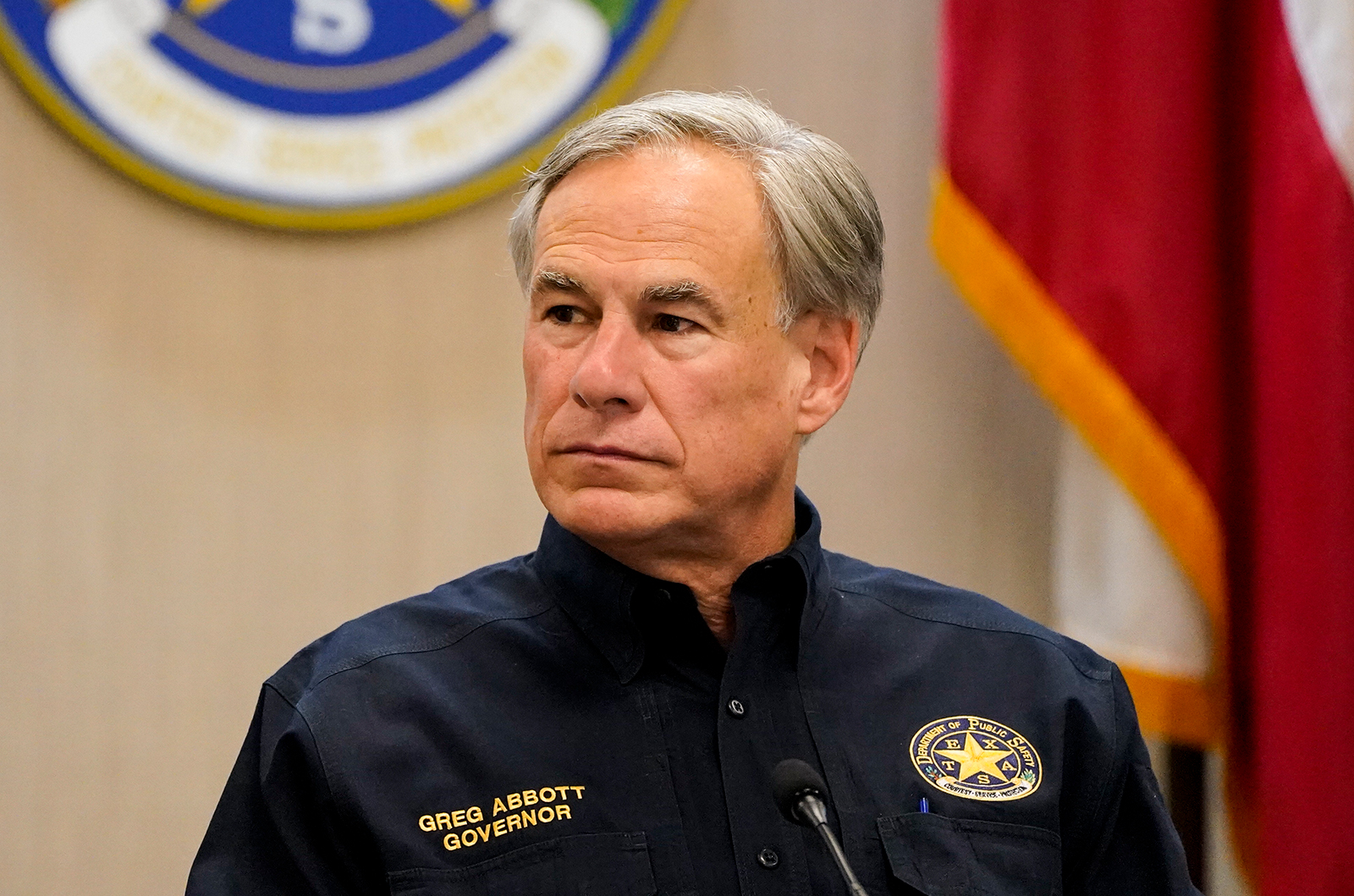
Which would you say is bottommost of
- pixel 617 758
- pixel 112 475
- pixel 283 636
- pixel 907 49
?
pixel 617 758

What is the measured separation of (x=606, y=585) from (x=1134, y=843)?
62 cm

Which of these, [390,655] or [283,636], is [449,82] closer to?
[283,636]

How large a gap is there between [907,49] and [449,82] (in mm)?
764

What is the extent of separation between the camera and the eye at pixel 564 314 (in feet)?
4.48

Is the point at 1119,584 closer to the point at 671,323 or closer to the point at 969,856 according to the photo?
the point at 969,856

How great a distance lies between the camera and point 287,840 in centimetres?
118

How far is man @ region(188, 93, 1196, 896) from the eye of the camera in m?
1.21

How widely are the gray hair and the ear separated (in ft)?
0.05

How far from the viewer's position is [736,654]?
131 cm

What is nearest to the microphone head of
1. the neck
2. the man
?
the man

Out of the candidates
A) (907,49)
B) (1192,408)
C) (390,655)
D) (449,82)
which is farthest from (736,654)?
(907,49)

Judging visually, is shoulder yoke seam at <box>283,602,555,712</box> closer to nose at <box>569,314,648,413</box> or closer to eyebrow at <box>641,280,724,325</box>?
nose at <box>569,314,648,413</box>

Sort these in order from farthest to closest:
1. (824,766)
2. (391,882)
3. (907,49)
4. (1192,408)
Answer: (907,49) < (1192,408) < (824,766) < (391,882)

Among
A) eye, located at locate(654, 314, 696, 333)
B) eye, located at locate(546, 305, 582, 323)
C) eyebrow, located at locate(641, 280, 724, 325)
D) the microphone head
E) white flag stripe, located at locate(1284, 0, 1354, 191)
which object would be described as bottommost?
the microphone head
